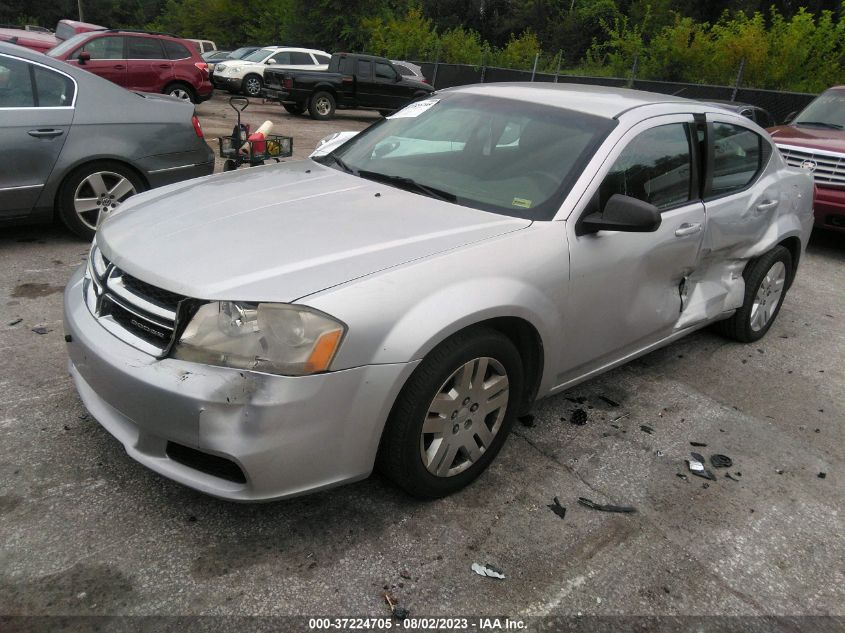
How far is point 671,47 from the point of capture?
20250mm

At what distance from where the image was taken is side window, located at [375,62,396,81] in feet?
58.2

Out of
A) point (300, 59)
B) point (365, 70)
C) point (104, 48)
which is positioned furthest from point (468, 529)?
point (300, 59)

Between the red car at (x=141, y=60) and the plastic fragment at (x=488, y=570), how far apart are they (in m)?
13.4

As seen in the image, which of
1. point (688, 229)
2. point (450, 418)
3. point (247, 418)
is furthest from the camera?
point (688, 229)

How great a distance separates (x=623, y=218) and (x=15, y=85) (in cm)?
461

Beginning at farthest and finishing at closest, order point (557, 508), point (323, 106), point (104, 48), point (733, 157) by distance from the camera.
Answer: point (323, 106), point (104, 48), point (733, 157), point (557, 508)

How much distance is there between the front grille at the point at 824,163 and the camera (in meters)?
7.30

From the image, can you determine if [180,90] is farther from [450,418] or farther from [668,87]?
[450,418]

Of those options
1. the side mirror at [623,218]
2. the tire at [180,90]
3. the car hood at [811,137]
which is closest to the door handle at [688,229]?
the side mirror at [623,218]

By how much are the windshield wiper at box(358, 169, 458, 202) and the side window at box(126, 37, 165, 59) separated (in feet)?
41.3

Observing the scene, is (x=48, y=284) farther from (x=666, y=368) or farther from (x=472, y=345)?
(x=666, y=368)

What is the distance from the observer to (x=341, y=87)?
1712 centimetres

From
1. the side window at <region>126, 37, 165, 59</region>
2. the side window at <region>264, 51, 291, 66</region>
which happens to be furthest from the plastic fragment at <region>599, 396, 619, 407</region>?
the side window at <region>264, 51, 291, 66</region>

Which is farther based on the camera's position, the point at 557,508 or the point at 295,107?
the point at 295,107
